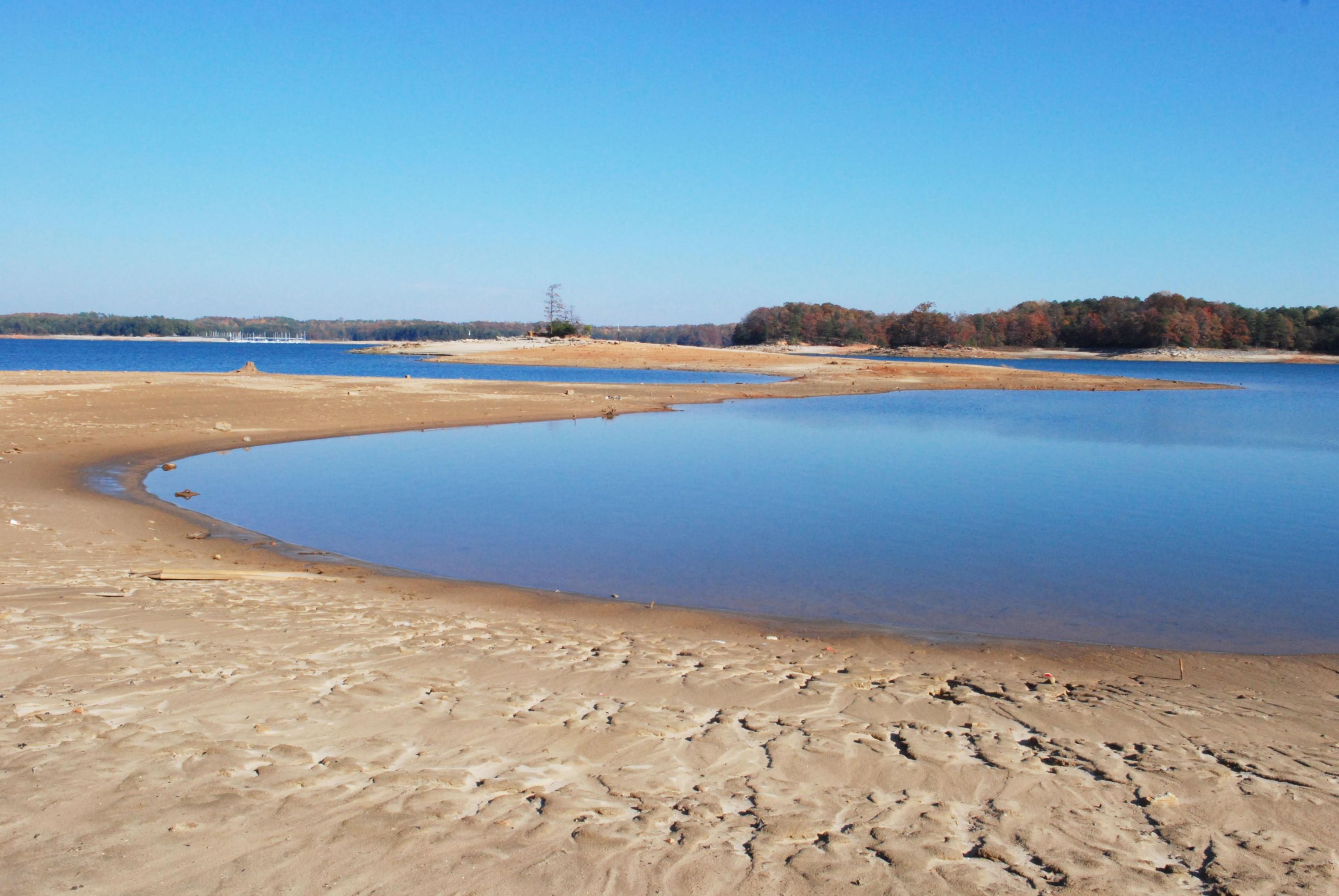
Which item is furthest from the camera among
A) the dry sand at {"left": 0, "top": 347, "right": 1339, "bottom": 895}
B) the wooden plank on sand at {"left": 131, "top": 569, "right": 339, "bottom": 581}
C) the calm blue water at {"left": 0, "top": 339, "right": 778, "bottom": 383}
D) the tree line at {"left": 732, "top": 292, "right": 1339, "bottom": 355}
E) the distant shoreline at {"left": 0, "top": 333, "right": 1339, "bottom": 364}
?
the tree line at {"left": 732, "top": 292, "right": 1339, "bottom": 355}

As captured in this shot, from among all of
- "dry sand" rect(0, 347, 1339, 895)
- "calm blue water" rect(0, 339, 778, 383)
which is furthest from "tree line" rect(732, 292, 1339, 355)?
"dry sand" rect(0, 347, 1339, 895)

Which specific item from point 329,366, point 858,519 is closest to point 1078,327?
point 329,366

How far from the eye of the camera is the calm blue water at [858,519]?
8289 millimetres

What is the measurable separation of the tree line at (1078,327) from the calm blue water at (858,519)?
289ft

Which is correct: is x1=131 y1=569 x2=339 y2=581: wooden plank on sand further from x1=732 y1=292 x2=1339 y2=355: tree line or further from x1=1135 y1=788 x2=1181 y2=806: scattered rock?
x1=732 y1=292 x2=1339 y2=355: tree line

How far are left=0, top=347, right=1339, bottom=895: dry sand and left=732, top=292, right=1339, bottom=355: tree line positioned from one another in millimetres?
107503

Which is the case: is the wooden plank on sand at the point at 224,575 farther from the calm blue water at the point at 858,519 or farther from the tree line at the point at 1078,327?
the tree line at the point at 1078,327

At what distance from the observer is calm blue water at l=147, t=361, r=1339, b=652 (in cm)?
829

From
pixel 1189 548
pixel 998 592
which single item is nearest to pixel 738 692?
pixel 998 592

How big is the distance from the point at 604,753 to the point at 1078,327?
122 m

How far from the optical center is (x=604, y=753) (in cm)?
433

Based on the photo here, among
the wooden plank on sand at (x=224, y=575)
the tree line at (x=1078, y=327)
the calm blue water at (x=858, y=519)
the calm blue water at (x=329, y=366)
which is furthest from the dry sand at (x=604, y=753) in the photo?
the tree line at (x=1078, y=327)

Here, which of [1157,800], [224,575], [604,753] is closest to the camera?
[1157,800]

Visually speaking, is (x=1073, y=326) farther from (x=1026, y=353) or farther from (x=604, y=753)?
(x=604, y=753)
